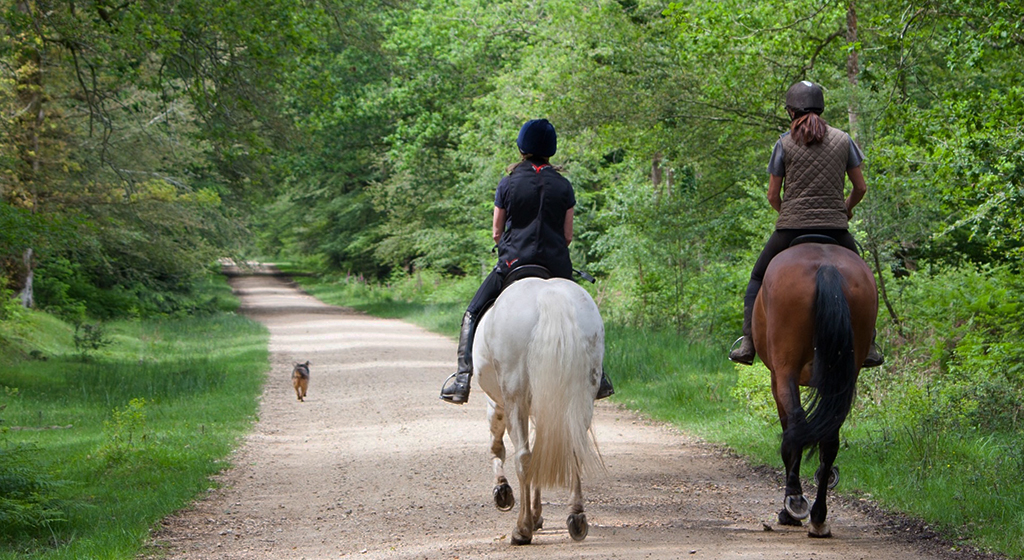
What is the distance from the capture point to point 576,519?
572 cm

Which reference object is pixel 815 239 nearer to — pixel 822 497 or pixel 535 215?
pixel 822 497

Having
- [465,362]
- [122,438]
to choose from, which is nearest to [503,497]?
[465,362]

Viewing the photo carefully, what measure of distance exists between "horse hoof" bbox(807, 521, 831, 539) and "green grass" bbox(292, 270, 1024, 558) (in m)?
0.41

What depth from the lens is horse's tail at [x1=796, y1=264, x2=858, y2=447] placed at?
19.2 feet

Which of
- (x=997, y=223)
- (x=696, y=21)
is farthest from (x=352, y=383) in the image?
(x=997, y=223)

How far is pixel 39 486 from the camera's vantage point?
22.4ft

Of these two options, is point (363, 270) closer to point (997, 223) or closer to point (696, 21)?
point (696, 21)

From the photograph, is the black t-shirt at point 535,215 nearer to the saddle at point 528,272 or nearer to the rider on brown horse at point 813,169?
the saddle at point 528,272

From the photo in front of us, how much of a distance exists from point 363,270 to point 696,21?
36594mm

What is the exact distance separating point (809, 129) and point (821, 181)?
344 mm

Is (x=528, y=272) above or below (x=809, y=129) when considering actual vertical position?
below

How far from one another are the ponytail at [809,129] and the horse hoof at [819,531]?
2.41 meters

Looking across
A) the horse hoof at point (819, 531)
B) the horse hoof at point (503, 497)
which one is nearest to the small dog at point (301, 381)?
the horse hoof at point (503, 497)

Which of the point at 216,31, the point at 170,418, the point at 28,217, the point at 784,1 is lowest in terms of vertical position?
the point at 170,418
